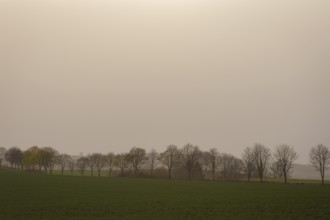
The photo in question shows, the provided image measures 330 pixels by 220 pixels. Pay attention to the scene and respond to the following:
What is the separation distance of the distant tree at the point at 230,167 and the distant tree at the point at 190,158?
15.0 meters

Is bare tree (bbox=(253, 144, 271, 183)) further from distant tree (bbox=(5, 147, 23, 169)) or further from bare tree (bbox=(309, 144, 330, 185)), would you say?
distant tree (bbox=(5, 147, 23, 169))

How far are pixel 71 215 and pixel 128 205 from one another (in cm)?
841

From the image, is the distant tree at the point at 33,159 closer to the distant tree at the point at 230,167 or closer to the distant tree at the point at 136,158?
the distant tree at the point at 136,158

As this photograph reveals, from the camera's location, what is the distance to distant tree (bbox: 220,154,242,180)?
5807 inches

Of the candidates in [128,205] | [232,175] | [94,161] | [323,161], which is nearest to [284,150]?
[323,161]

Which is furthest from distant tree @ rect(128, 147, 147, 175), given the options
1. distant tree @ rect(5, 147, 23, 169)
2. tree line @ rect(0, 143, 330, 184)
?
distant tree @ rect(5, 147, 23, 169)

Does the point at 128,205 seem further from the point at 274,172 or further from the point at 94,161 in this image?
the point at 94,161

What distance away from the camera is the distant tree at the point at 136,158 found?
5634 inches

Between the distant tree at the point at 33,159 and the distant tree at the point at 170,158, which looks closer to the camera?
the distant tree at the point at 170,158

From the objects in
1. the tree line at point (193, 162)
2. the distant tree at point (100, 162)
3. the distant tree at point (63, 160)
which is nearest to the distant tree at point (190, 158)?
the tree line at point (193, 162)

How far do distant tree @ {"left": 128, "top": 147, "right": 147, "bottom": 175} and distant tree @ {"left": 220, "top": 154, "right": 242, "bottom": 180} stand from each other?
1501 inches

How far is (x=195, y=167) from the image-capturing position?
13488 centimetres

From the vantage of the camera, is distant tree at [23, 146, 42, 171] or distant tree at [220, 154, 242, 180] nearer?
distant tree at [220, 154, 242, 180]

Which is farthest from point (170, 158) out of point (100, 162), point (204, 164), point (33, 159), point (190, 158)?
point (33, 159)
